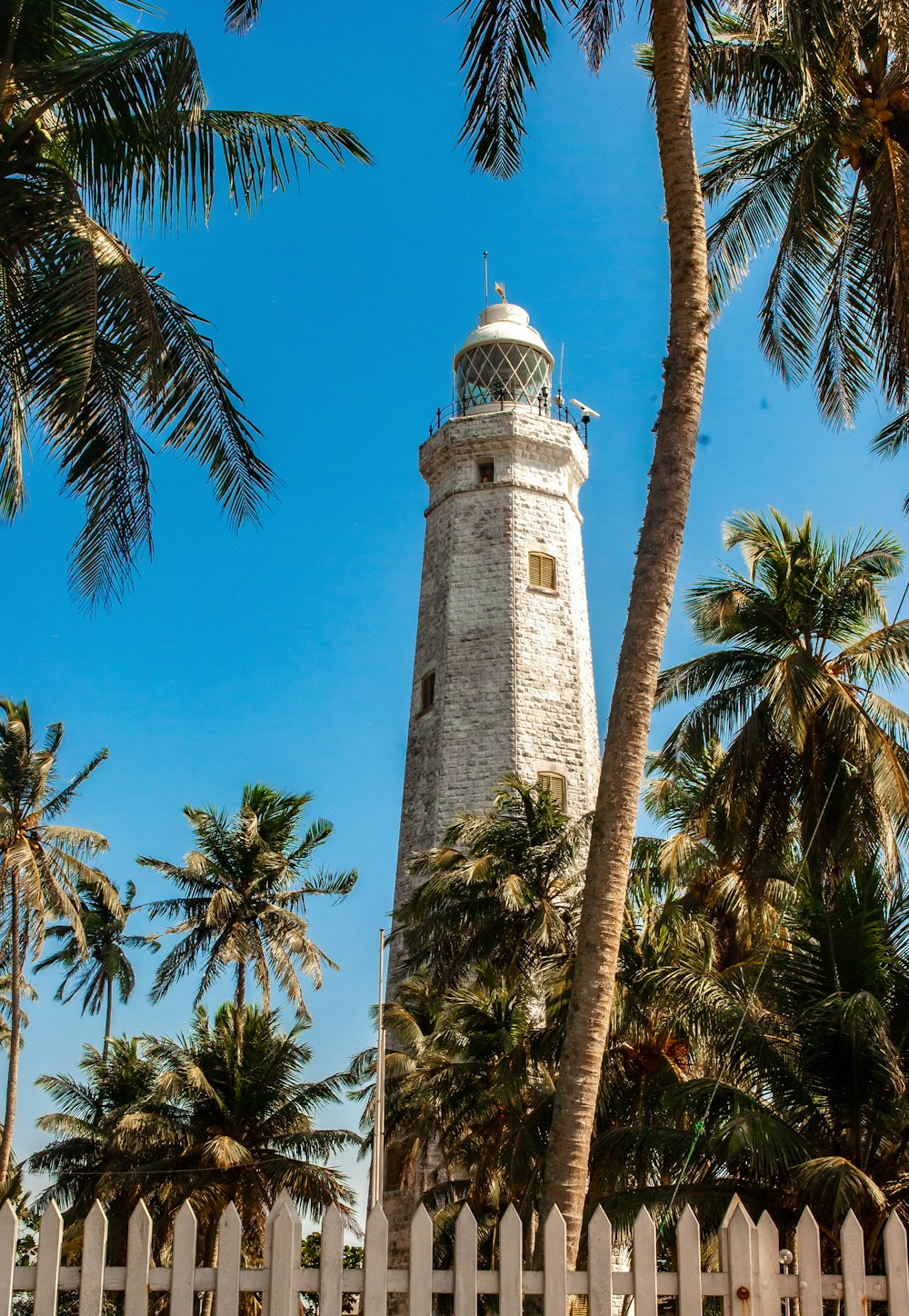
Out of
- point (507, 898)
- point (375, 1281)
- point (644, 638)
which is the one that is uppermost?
point (507, 898)

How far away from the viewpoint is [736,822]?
789 inches

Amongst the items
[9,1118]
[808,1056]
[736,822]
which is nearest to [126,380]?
[808,1056]

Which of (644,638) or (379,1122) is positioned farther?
(379,1122)

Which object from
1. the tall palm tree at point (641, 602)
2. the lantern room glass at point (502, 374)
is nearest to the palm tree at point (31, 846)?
the lantern room glass at point (502, 374)

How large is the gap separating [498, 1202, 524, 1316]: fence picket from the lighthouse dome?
33.1 metres

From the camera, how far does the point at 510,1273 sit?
613 centimetres

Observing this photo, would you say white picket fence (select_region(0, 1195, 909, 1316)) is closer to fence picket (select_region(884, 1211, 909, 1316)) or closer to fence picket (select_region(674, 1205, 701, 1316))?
fence picket (select_region(674, 1205, 701, 1316))

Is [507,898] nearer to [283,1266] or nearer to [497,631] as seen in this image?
[497,631]

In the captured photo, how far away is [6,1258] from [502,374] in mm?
34375

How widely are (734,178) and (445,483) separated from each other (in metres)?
19.7

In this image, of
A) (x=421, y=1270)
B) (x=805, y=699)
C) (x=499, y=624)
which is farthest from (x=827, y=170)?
(x=499, y=624)

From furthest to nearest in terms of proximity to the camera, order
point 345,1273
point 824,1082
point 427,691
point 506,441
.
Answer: point 506,441, point 427,691, point 824,1082, point 345,1273

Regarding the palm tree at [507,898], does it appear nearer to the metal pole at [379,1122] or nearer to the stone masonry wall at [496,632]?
the metal pole at [379,1122]

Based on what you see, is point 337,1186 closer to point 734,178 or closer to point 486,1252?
point 486,1252
